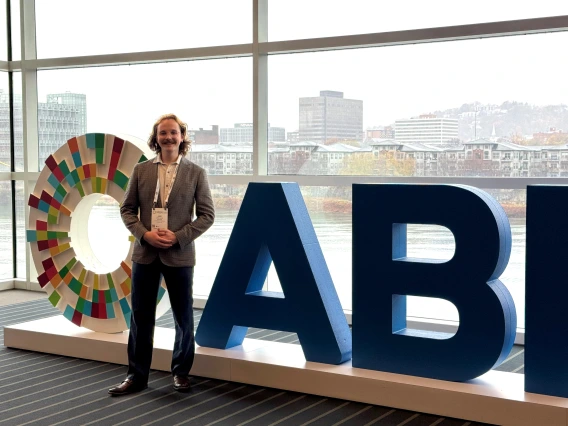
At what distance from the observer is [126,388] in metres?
4.26

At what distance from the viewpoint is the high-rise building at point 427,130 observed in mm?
5773

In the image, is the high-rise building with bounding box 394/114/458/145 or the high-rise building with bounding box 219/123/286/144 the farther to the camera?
the high-rise building with bounding box 219/123/286/144

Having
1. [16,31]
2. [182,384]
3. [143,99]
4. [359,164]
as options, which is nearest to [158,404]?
[182,384]

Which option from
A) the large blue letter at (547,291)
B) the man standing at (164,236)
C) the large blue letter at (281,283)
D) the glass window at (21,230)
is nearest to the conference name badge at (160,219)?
the man standing at (164,236)

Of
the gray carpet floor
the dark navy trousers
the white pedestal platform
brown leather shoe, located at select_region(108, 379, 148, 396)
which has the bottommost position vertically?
the gray carpet floor

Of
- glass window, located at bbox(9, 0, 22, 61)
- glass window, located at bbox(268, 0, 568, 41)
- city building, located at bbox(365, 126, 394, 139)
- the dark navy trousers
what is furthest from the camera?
glass window, located at bbox(9, 0, 22, 61)

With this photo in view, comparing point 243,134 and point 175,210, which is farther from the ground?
point 243,134

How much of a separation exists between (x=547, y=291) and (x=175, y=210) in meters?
1.96

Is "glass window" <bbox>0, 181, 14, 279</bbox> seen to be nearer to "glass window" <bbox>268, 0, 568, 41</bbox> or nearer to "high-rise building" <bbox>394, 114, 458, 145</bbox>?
"glass window" <bbox>268, 0, 568, 41</bbox>

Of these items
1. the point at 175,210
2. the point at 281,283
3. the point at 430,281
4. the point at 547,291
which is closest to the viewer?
the point at 547,291

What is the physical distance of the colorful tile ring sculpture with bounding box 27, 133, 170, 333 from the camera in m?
5.00

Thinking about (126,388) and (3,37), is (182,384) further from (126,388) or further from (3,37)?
(3,37)

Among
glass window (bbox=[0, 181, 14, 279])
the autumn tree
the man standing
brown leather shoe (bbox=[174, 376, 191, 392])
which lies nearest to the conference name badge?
the man standing

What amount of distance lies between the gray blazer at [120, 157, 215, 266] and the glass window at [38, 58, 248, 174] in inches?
89.1
